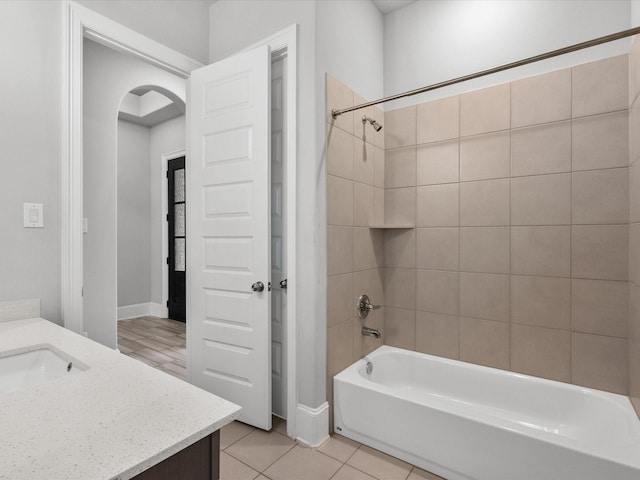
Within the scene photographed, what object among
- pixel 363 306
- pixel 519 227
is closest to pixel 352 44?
pixel 519 227

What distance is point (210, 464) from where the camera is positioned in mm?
747

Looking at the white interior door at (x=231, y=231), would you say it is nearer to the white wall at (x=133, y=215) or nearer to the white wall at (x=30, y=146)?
the white wall at (x=30, y=146)

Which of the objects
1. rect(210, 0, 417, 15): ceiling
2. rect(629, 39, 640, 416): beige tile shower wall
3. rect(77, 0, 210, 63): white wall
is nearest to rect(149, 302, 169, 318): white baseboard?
rect(77, 0, 210, 63): white wall

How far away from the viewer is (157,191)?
4.89 meters

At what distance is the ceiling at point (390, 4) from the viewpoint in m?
2.41

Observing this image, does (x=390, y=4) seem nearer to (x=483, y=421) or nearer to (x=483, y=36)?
(x=483, y=36)

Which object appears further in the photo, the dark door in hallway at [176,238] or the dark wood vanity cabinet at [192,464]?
the dark door in hallway at [176,238]

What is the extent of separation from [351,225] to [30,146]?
5.34 ft

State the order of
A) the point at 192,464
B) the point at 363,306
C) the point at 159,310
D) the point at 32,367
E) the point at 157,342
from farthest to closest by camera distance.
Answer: the point at 159,310
the point at 157,342
the point at 363,306
the point at 32,367
the point at 192,464

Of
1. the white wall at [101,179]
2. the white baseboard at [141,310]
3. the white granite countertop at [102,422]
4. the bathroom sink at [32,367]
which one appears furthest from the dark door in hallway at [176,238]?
the white granite countertop at [102,422]

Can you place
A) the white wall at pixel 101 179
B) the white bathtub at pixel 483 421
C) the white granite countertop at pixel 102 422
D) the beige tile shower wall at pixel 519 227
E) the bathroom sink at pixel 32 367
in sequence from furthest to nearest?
1. the white wall at pixel 101 179
2. the beige tile shower wall at pixel 519 227
3. the white bathtub at pixel 483 421
4. the bathroom sink at pixel 32 367
5. the white granite countertop at pixel 102 422

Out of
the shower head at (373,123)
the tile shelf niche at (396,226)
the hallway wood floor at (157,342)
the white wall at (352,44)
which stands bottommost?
the hallway wood floor at (157,342)

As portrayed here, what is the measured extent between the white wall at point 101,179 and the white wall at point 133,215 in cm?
212

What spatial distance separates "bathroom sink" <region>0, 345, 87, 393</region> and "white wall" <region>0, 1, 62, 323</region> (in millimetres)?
484
